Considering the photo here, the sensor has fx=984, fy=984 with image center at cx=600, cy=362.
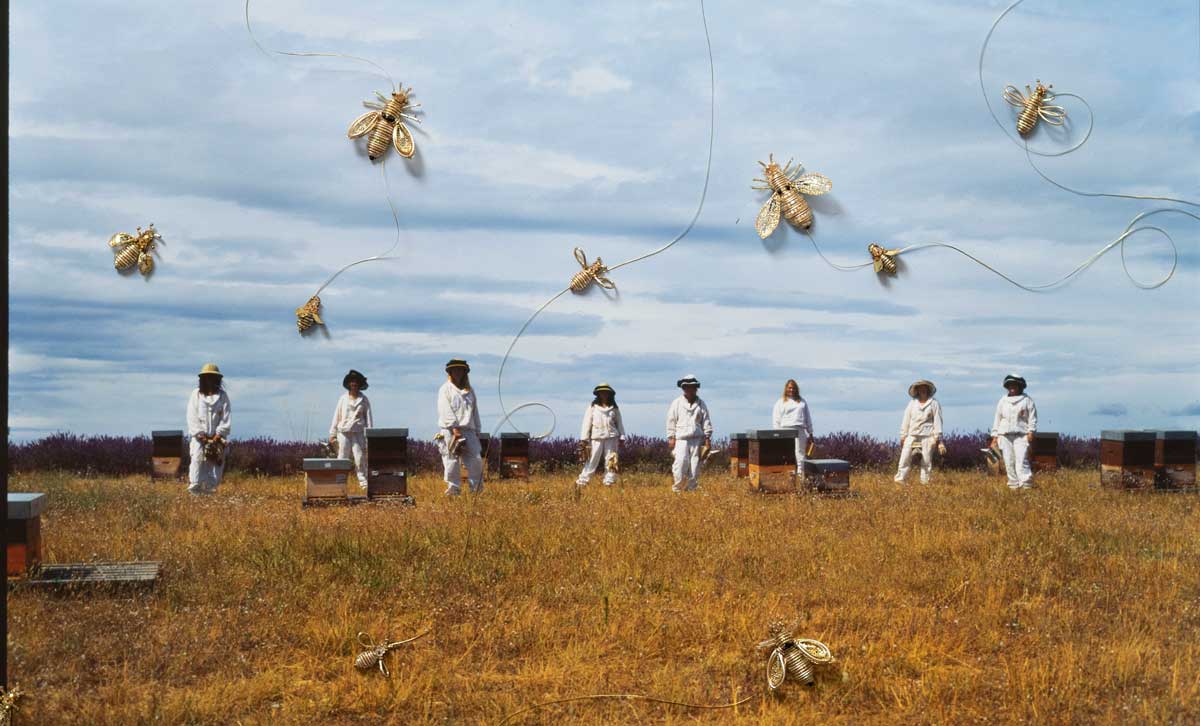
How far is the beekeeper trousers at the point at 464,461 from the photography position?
15.8 metres

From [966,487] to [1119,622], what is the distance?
341 inches

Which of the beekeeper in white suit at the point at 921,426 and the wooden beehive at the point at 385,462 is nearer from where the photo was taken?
the wooden beehive at the point at 385,462

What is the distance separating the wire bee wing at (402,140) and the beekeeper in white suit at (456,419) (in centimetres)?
350

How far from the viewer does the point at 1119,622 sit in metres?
7.98

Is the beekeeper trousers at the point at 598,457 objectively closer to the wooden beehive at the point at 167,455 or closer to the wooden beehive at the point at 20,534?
the wooden beehive at the point at 167,455

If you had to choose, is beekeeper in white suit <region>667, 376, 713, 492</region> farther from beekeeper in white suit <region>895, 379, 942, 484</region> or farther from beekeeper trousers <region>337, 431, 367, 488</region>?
beekeeper trousers <region>337, 431, 367, 488</region>

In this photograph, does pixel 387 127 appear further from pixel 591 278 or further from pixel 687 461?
pixel 687 461

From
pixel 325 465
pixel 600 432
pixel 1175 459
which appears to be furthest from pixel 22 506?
pixel 1175 459

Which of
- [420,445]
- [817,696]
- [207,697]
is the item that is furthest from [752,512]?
[420,445]

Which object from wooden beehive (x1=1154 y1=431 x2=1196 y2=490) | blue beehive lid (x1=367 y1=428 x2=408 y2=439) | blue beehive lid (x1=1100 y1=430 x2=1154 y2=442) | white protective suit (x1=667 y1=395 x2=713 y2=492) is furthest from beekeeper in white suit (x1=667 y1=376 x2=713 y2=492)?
wooden beehive (x1=1154 y1=431 x2=1196 y2=490)

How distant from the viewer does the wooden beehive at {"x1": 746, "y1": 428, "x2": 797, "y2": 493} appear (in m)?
15.3

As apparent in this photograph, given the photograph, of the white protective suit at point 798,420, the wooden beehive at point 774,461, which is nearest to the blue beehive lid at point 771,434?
the wooden beehive at point 774,461

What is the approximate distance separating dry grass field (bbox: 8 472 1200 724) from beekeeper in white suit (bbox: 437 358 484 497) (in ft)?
12.2

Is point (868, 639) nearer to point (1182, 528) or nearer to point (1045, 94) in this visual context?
point (1182, 528)
